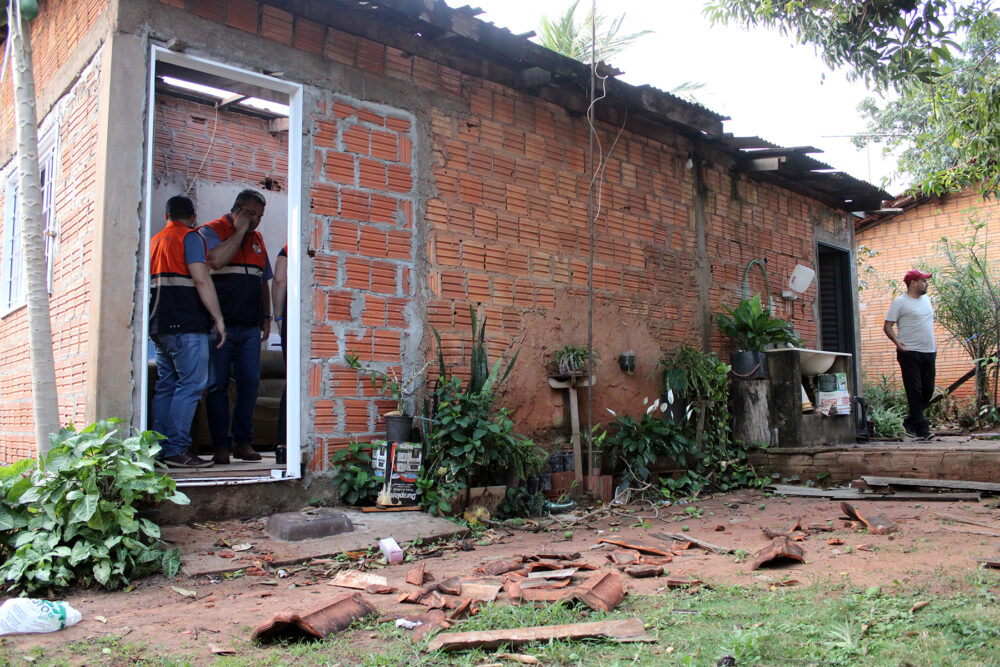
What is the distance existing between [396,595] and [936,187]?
5.93 meters

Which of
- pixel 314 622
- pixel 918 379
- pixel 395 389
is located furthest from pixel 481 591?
pixel 918 379

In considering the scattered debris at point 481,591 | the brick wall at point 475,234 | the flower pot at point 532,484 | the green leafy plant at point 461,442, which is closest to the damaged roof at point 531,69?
the brick wall at point 475,234

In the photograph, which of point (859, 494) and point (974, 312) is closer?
point (859, 494)

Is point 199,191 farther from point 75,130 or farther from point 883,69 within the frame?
point 883,69

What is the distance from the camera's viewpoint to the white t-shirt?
8156 mm

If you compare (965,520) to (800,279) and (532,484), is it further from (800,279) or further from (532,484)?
(800,279)

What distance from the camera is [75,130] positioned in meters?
5.21

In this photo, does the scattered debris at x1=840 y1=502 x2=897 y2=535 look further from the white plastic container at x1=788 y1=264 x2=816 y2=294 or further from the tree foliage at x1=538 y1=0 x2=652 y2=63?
the tree foliage at x1=538 y1=0 x2=652 y2=63

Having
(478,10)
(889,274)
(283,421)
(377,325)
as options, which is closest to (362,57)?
(478,10)

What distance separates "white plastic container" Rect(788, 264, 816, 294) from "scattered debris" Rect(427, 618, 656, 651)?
7.49 m

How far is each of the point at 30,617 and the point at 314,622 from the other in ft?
3.70

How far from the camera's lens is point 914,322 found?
8.16 meters

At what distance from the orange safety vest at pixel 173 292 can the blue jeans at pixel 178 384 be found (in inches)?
2.6

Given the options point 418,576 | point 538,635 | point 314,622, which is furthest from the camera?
point 418,576
